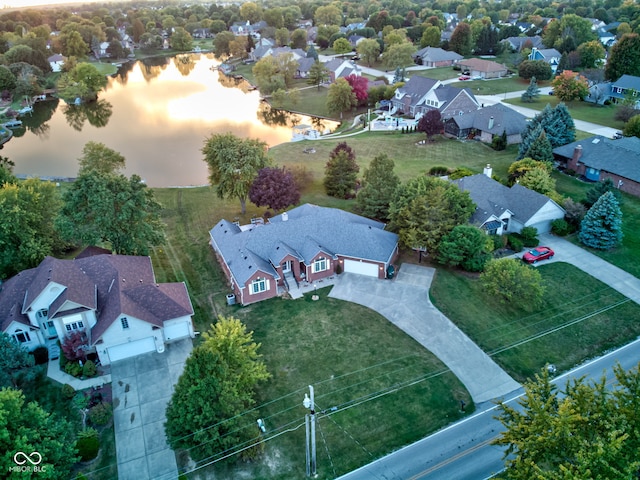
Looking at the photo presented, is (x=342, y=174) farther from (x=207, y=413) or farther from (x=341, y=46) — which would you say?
(x=341, y=46)

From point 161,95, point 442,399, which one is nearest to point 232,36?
point 161,95

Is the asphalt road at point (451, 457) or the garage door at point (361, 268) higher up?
the garage door at point (361, 268)

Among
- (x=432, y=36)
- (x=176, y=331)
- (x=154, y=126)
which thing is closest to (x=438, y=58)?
(x=432, y=36)

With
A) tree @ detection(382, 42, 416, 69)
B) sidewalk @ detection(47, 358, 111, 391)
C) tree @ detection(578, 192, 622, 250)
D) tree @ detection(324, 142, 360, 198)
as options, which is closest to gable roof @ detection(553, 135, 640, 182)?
tree @ detection(578, 192, 622, 250)

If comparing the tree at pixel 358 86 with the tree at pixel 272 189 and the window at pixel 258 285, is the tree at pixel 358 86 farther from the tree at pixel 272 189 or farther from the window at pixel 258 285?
the window at pixel 258 285

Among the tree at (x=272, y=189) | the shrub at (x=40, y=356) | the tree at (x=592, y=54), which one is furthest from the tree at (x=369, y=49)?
the shrub at (x=40, y=356)
